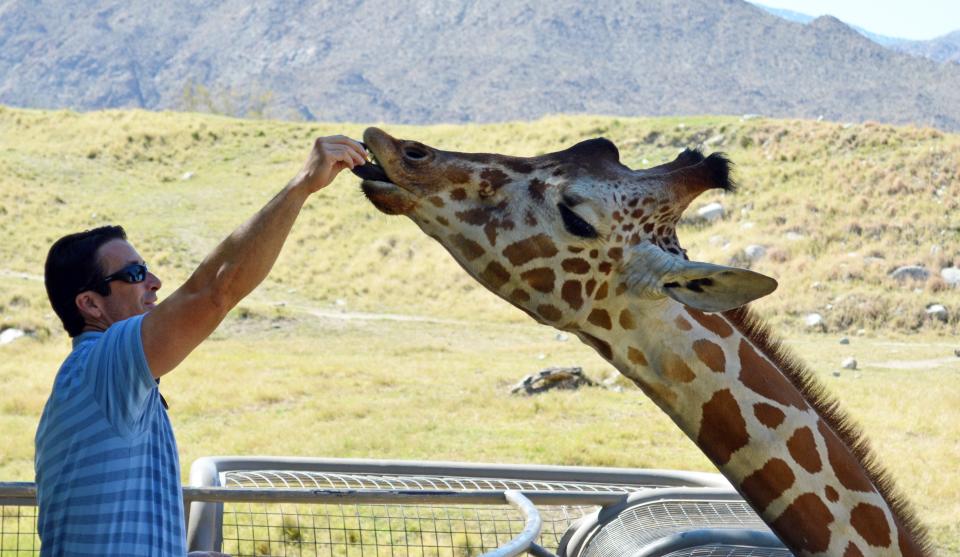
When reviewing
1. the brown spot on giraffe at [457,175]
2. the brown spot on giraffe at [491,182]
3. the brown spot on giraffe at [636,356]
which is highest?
the brown spot on giraffe at [457,175]

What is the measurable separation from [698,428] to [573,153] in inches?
33.7

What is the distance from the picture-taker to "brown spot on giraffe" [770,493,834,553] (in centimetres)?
276

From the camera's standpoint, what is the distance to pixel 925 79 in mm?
131250

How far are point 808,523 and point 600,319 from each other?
2.47 feet

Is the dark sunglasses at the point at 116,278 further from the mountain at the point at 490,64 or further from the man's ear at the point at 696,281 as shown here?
the mountain at the point at 490,64

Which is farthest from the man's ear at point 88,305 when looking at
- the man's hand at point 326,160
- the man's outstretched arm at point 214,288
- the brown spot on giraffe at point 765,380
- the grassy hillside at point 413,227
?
the grassy hillside at point 413,227

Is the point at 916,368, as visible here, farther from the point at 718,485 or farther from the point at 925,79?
the point at 925,79

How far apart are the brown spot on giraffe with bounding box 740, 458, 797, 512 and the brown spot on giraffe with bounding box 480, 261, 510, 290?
85 cm

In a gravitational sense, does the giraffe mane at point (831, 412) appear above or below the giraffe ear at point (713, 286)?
below

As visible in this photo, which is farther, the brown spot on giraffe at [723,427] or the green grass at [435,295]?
the green grass at [435,295]

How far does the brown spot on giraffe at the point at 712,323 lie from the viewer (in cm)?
292

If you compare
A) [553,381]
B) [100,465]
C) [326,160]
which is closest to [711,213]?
[553,381]

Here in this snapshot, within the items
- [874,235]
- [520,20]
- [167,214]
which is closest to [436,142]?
[167,214]

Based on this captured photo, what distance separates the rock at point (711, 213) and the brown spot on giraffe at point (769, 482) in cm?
2414
